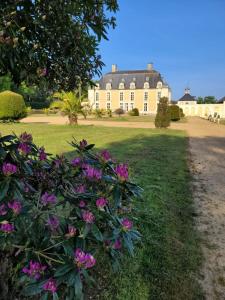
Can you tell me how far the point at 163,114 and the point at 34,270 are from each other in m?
21.8

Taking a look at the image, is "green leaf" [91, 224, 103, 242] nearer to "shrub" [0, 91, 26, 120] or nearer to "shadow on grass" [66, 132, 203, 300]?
"shadow on grass" [66, 132, 203, 300]

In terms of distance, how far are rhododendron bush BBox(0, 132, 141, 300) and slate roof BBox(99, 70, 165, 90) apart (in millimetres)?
78607

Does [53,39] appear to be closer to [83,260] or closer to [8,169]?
[8,169]

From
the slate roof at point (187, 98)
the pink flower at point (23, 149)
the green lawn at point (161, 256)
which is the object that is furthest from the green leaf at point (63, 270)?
the slate roof at point (187, 98)

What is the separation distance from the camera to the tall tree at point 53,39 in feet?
5.18

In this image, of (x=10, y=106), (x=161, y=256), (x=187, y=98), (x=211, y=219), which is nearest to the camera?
(x=161, y=256)

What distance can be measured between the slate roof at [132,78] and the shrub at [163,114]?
5718 centimetres

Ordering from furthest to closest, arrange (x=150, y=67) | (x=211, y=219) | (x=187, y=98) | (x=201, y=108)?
(x=187, y=98) < (x=201, y=108) < (x=150, y=67) < (x=211, y=219)

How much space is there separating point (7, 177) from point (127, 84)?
81.2 metres

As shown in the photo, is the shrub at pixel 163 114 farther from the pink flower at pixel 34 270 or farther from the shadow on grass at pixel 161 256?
the pink flower at pixel 34 270

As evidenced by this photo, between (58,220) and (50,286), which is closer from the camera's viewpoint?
(50,286)

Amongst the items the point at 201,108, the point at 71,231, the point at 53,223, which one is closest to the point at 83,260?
the point at 71,231

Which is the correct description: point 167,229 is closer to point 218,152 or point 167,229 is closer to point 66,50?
point 66,50

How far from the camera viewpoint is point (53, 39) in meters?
1.84
